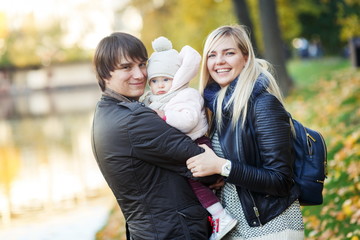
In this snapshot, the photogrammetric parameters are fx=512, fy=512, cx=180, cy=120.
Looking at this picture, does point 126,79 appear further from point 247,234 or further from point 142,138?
point 247,234

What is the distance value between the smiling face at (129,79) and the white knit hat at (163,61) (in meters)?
0.05

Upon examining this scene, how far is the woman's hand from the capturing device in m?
2.72

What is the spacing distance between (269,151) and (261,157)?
0.08m

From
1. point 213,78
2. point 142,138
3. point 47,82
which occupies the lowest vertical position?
point 47,82

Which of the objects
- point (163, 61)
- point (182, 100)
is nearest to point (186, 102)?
point (182, 100)

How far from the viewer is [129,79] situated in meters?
2.96

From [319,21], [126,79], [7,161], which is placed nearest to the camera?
[126,79]

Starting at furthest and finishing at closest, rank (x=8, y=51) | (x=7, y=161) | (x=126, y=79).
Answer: (x=8, y=51) → (x=7, y=161) → (x=126, y=79)

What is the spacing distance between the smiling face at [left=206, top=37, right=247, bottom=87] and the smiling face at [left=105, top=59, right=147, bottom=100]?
44 centimetres

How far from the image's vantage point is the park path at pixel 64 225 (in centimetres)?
815

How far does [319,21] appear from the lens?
107 ft

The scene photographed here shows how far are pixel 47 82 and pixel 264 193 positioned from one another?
7110 cm

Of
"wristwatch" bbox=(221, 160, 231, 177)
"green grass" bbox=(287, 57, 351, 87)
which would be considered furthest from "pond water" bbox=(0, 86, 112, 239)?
"green grass" bbox=(287, 57, 351, 87)

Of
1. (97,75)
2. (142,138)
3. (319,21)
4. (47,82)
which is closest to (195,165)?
(142,138)
